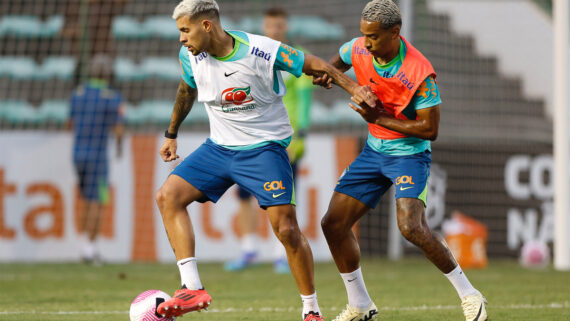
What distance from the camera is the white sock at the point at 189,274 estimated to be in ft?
16.5

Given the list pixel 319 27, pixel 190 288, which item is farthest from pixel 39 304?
pixel 319 27

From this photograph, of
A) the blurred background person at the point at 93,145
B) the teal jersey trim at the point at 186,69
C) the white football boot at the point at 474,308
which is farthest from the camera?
the blurred background person at the point at 93,145

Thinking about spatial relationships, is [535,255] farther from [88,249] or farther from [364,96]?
[364,96]

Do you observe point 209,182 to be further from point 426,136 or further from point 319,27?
point 319,27

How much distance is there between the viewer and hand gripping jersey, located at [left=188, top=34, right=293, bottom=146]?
17.0 feet

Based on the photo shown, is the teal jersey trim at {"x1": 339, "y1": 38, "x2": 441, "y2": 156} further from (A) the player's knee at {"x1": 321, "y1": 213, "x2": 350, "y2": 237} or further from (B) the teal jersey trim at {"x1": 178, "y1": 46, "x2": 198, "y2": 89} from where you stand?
(B) the teal jersey trim at {"x1": 178, "y1": 46, "x2": 198, "y2": 89}

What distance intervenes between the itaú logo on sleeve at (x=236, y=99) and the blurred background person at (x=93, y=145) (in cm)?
575

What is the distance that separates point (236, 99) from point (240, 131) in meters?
0.20

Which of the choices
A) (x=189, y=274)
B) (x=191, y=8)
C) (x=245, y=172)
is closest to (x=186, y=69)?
(x=191, y=8)

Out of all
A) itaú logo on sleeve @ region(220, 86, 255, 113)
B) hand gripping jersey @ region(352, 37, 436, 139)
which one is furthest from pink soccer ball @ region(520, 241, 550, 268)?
itaú logo on sleeve @ region(220, 86, 255, 113)

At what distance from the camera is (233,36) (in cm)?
526

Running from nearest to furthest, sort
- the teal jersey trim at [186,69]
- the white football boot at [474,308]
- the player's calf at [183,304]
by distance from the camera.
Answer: the player's calf at [183,304], the white football boot at [474,308], the teal jersey trim at [186,69]

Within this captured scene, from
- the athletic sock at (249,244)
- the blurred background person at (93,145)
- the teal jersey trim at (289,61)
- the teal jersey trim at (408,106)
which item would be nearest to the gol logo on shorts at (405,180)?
the teal jersey trim at (408,106)

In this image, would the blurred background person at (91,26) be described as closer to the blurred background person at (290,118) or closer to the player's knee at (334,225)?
the blurred background person at (290,118)
